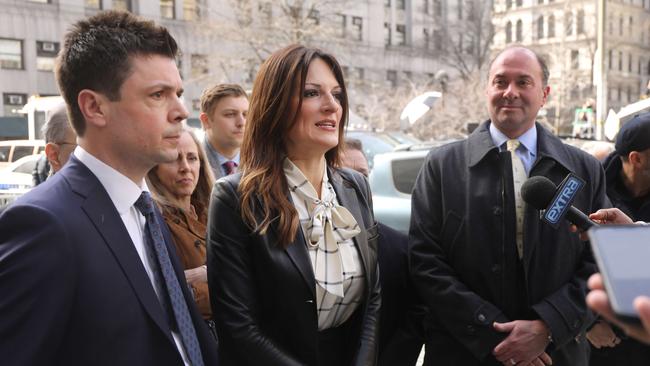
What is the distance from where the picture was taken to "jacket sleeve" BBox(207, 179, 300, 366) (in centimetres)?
248

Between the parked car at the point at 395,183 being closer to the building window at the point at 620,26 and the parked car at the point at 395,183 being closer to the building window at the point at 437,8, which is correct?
the building window at the point at 437,8

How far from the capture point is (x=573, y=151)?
10.5 feet

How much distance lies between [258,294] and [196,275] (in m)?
0.65

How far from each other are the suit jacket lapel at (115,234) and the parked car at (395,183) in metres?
5.63

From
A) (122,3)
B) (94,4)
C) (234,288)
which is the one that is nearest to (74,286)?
(234,288)

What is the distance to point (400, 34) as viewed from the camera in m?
50.8

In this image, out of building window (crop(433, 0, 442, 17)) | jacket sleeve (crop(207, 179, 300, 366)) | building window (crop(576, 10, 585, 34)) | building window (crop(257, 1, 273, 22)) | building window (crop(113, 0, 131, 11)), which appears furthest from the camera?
building window (crop(433, 0, 442, 17))

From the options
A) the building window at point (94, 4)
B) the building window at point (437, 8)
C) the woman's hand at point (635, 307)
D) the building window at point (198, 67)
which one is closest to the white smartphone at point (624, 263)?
the woman's hand at point (635, 307)

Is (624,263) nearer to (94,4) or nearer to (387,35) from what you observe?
(94,4)

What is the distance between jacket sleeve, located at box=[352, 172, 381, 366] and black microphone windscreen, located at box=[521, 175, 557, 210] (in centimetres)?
72

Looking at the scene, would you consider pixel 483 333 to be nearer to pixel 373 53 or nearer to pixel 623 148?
pixel 623 148

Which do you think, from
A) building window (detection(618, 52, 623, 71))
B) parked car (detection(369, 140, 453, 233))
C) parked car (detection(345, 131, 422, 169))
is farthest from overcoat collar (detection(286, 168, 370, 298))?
building window (detection(618, 52, 623, 71))

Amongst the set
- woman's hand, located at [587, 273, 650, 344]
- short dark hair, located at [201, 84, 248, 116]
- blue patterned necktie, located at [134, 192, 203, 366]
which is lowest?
blue patterned necktie, located at [134, 192, 203, 366]

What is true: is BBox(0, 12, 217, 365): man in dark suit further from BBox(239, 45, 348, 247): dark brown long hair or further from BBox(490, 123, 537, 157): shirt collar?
BBox(490, 123, 537, 157): shirt collar
